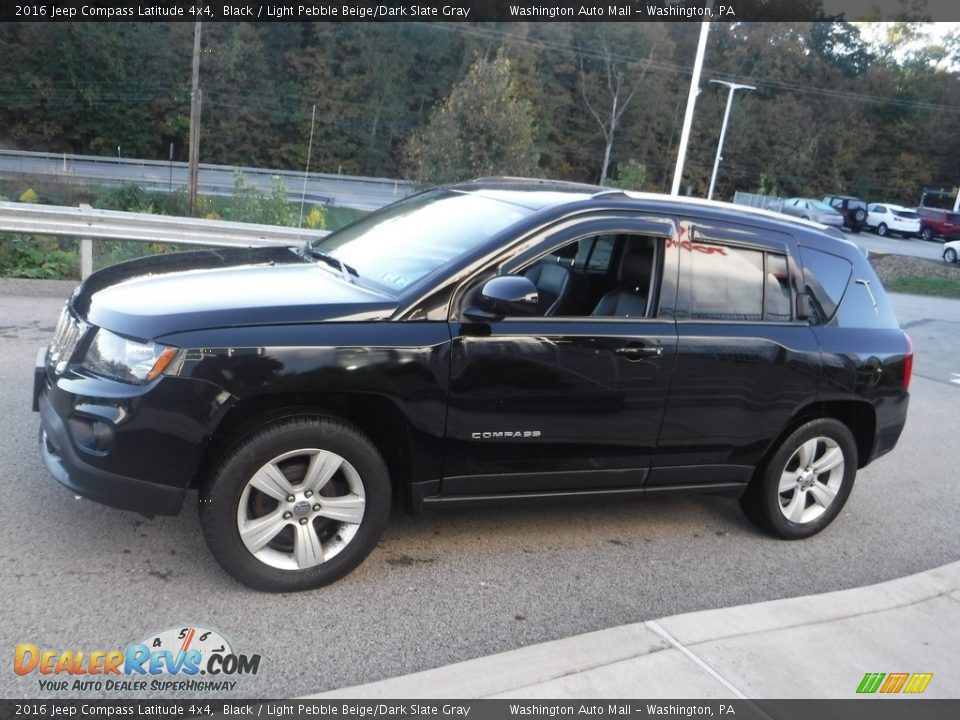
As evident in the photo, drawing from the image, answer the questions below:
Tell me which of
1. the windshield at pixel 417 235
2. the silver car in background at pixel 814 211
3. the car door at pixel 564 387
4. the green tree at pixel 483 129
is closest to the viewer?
the car door at pixel 564 387

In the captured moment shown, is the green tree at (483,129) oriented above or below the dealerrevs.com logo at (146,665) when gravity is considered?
above

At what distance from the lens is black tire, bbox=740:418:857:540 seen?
15.2 feet

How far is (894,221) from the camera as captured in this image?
4488 centimetres

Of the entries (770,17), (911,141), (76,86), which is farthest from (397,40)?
(911,141)

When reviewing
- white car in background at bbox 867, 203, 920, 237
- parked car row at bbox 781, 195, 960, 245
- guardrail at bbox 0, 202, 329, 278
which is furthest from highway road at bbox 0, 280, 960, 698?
white car in background at bbox 867, 203, 920, 237

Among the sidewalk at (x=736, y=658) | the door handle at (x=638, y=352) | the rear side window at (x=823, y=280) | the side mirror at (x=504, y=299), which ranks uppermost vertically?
the rear side window at (x=823, y=280)

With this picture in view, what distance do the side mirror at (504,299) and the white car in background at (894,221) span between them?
47261 millimetres

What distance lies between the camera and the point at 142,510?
335 cm

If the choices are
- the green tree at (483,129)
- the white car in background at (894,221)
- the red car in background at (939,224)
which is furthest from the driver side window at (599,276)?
the red car in background at (939,224)

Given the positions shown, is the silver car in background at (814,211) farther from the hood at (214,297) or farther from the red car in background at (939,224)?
the hood at (214,297)

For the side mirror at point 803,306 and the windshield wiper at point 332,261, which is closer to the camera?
the windshield wiper at point 332,261

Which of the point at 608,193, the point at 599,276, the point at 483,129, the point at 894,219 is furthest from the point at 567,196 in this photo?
the point at 894,219

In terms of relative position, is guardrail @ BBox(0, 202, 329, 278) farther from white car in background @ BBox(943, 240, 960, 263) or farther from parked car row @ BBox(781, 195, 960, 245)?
parked car row @ BBox(781, 195, 960, 245)

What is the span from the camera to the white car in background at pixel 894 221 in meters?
44.7
